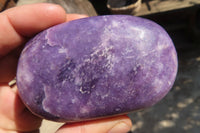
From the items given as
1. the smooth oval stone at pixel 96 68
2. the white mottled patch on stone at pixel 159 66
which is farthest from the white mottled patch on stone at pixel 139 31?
the white mottled patch on stone at pixel 159 66

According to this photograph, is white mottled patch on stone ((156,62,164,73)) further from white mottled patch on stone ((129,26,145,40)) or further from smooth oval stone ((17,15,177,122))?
white mottled patch on stone ((129,26,145,40))

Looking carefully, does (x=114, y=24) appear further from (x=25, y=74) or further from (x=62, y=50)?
(x=25, y=74)

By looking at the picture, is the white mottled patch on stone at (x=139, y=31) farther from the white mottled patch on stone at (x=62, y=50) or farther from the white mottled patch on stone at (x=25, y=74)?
the white mottled patch on stone at (x=25, y=74)

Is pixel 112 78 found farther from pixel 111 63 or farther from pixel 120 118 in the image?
pixel 120 118

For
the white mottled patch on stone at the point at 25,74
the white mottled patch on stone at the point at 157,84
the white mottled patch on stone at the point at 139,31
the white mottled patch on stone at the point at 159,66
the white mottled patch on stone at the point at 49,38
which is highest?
the white mottled patch on stone at the point at 49,38

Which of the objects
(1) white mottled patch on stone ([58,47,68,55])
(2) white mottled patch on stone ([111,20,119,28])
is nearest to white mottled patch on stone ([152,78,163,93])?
(2) white mottled patch on stone ([111,20,119,28])

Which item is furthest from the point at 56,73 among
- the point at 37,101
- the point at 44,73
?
the point at 37,101

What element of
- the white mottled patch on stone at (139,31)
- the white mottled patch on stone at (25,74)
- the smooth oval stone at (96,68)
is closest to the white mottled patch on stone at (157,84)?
the smooth oval stone at (96,68)

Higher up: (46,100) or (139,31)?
(139,31)

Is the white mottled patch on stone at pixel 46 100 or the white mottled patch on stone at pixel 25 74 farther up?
the white mottled patch on stone at pixel 25 74

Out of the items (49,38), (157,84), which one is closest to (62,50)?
(49,38)
